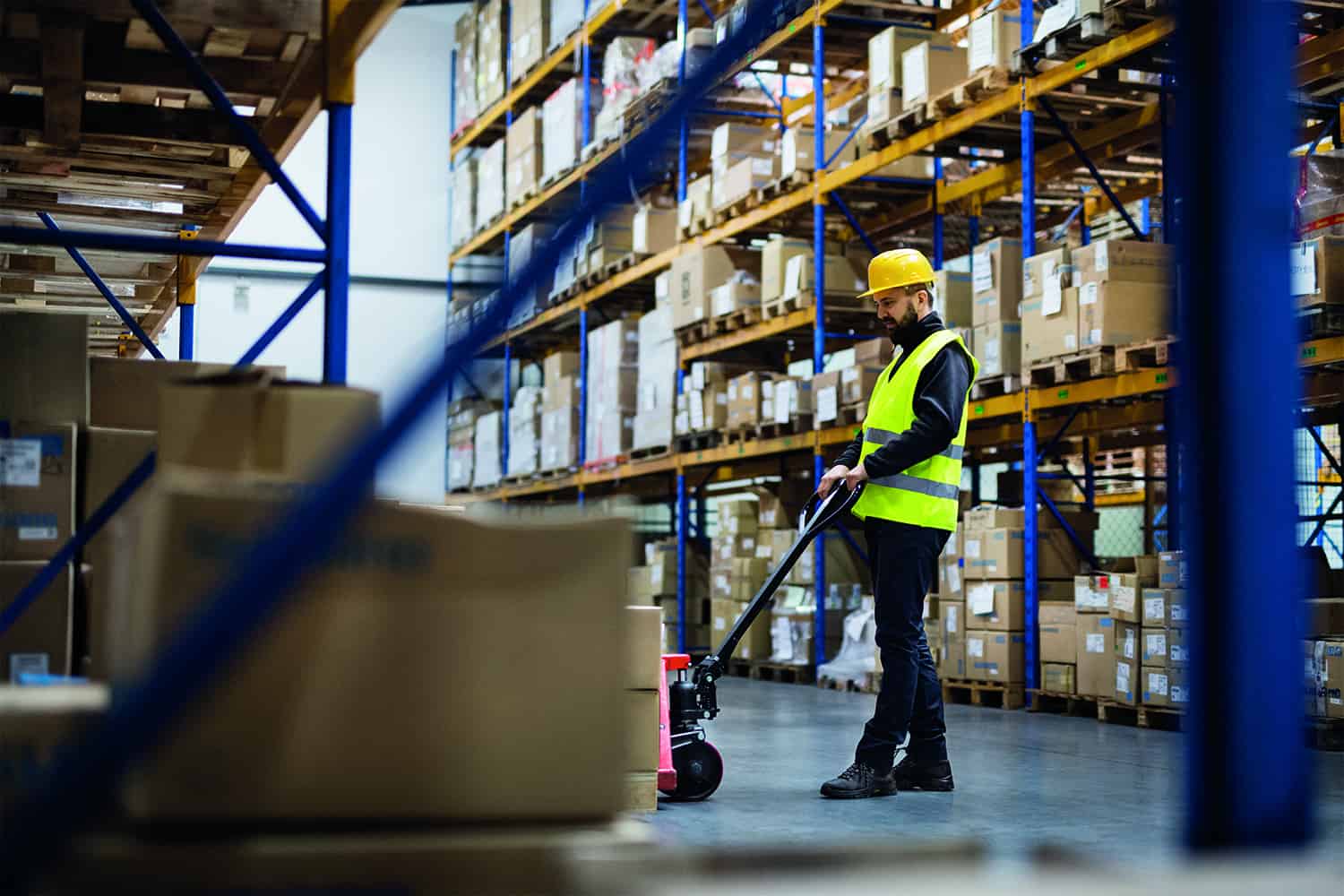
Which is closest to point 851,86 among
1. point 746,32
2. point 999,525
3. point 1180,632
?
point 999,525

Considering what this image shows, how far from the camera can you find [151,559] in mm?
2129

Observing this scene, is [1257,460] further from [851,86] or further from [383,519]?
[851,86]

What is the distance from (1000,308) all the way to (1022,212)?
0.94 meters

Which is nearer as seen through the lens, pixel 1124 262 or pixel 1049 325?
pixel 1124 262

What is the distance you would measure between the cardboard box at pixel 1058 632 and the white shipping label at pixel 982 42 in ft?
10.9

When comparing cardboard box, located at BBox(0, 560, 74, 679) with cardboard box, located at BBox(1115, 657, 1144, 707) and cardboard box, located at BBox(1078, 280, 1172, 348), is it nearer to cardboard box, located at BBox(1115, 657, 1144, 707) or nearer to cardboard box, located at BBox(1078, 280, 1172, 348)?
cardboard box, located at BBox(1115, 657, 1144, 707)

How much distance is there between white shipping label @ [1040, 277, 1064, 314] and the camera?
8609 mm

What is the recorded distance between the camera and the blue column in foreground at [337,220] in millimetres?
4074

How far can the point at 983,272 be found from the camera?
959 centimetres

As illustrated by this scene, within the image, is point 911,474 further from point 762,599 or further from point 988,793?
point 988,793

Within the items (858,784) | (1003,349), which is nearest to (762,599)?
(858,784)

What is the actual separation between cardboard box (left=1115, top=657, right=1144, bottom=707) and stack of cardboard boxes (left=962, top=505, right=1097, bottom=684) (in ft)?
2.74

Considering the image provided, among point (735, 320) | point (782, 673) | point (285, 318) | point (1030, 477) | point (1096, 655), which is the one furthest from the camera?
point (735, 320)

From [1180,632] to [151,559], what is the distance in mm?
6527
